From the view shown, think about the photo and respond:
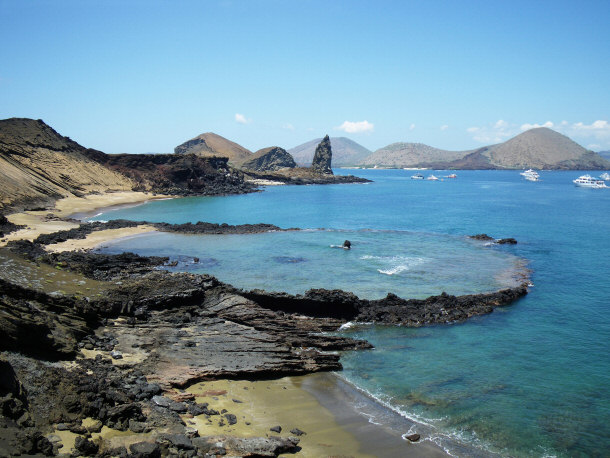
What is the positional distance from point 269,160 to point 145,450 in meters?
178

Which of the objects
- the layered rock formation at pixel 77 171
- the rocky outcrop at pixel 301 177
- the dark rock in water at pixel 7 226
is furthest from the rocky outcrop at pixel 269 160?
the dark rock in water at pixel 7 226

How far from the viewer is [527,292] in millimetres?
28172

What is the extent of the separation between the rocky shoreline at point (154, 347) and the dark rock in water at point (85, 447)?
0.08 feet

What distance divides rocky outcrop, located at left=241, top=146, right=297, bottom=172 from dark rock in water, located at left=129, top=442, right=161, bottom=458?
171911 mm

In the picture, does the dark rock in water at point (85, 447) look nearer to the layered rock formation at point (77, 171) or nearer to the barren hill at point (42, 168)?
the layered rock formation at point (77, 171)

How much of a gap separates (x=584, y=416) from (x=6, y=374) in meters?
17.0

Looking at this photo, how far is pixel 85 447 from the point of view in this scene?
31.5 ft

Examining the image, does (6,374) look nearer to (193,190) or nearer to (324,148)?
(193,190)

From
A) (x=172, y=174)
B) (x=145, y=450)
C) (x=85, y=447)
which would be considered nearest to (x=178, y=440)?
(x=145, y=450)

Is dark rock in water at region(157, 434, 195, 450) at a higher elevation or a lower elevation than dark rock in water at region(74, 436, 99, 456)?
lower

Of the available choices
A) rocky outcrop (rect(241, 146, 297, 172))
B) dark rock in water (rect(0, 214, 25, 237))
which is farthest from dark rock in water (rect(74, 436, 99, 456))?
rocky outcrop (rect(241, 146, 297, 172))

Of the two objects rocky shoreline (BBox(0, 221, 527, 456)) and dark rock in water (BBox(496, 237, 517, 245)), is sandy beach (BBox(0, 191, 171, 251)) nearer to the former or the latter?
rocky shoreline (BBox(0, 221, 527, 456))

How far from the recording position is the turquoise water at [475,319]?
47.1 feet

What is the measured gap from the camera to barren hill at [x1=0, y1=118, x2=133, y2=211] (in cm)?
5972
